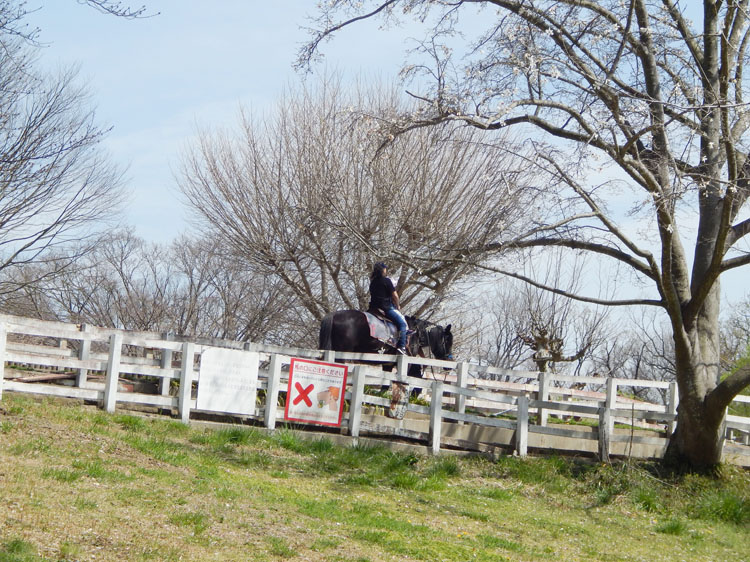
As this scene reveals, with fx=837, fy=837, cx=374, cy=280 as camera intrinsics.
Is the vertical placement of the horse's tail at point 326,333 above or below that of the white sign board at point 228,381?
above

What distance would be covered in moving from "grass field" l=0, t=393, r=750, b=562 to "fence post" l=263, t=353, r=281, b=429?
314 mm

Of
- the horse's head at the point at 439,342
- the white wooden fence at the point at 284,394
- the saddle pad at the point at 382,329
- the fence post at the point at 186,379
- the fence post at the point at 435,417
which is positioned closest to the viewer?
the white wooden fence at the point at 284,394

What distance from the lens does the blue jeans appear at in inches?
688

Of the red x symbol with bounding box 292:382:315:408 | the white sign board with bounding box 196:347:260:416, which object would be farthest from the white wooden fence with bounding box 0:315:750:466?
the red x symbol with bounding box 292:382:315:408

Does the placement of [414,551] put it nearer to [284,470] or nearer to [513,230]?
[284,470]

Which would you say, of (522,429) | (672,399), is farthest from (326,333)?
(672,399)

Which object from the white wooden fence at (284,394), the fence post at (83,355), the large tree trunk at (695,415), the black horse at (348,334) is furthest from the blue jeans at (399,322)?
the fence post at (83,355)

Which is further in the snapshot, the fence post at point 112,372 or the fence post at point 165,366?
the fence post at point 165,366

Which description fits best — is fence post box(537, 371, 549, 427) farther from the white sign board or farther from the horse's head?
the white sign board

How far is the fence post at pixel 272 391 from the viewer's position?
12633mm

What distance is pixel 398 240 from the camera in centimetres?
2250

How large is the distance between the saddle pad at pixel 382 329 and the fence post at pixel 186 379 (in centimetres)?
Result: 555

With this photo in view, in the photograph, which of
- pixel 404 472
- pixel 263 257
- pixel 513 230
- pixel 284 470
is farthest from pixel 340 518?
pixel 263 257

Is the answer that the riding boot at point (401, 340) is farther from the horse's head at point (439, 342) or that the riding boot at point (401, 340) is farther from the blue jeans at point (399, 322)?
the horse's head at point (439, 342)
